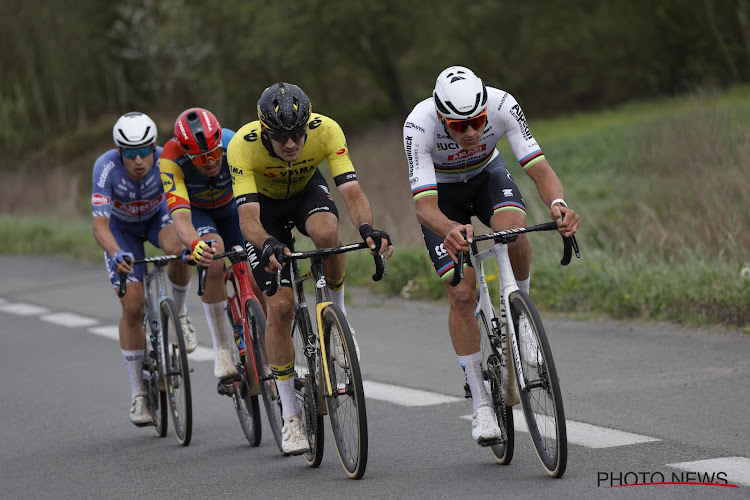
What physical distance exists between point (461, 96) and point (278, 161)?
4.22 ft

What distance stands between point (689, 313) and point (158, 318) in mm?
4397

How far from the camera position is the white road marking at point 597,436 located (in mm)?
6211

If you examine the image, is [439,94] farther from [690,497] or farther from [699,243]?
[699,243]

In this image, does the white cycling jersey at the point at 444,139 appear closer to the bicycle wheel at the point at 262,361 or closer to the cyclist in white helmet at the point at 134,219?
the bicycle wheel at the point at 262,361

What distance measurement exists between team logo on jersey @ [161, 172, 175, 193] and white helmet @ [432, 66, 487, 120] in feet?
7.91

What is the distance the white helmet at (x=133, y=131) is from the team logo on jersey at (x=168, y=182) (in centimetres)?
60

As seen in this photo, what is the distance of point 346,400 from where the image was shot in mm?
6145

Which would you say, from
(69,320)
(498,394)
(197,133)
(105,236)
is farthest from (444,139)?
(69,320)

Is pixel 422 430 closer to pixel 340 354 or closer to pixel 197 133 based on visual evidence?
pixel 340 354

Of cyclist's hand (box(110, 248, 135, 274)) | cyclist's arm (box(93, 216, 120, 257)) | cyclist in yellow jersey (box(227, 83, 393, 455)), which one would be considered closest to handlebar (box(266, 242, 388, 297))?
cyclist in yellow jersey (box(227, 83, 393, 455))

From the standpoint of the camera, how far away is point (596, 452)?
605 cm

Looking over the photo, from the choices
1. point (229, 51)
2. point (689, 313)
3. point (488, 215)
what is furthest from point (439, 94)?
point (229, 51)

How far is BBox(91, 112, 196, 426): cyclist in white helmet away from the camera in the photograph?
26.7 ft

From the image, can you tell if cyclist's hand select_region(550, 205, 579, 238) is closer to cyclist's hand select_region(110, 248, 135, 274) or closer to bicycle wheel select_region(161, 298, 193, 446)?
bicycle wheel select_region(161, 298, 193, 446)
